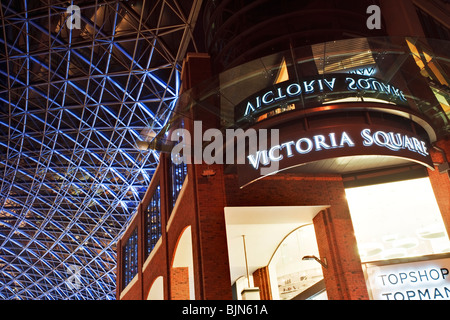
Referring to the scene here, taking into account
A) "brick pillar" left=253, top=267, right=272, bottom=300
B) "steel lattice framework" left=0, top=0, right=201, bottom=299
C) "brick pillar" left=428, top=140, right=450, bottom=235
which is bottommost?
"brick pillar" left=253, top=267, right=272, bottom=300

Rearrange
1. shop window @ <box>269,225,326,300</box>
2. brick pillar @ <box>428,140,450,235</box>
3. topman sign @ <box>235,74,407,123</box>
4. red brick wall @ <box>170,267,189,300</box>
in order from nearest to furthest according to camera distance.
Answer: topman sign @ <box>235,74,407,123</box>
brick pillar @ <box>428,140,450,235</box>
shop window @ <box>269,225,326,300</box>
red brick wall @ <box>170,267,189,300</box>

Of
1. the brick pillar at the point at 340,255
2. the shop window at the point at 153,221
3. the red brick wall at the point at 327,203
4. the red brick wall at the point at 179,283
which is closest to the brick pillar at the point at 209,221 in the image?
the red brick wall at the point at 327,203

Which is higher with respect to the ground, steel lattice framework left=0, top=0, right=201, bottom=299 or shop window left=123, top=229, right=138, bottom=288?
steel lattice framework left=0, top=0, right=201, bottom=299

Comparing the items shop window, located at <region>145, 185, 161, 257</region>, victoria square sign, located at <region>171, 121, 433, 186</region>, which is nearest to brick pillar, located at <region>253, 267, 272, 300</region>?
shop window, located at <region>145, 185, 161, 257</region>

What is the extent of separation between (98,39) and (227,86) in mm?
16564

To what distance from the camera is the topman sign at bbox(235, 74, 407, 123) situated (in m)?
12.4

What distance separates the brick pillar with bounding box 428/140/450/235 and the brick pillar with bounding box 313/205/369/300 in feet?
9.23

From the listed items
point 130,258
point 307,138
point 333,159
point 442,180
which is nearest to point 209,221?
point 307,138

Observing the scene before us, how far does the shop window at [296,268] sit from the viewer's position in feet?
53.6

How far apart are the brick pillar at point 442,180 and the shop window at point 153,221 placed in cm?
1522

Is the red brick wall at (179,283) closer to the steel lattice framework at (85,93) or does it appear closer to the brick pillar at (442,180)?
the steel lattice framework at (85,93)

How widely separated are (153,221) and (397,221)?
16.3 metres

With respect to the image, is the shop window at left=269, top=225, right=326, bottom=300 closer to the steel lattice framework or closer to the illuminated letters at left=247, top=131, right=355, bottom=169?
the illuminated letters at left=247, top=131, right=355, bottom=169

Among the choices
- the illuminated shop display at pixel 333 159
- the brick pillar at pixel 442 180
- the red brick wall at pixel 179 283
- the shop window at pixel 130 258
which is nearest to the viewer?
the illuminated shop display at pixel 333 159
